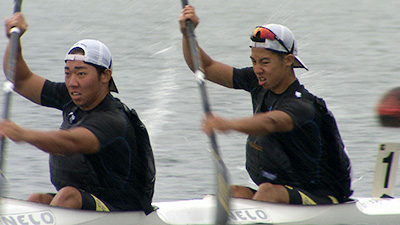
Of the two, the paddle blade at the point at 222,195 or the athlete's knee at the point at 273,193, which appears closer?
the paddle blade at the point at 222,195

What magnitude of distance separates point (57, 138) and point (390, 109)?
203 cm

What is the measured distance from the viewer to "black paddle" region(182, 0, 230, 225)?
14.6 ft

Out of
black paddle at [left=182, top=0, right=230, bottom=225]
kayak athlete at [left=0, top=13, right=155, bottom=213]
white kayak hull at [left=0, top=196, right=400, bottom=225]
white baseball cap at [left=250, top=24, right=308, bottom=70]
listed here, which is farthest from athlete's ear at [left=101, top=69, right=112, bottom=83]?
white baseball cap at [left=250, top=24, right=308, bottom=70]

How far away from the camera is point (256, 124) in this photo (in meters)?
4.51

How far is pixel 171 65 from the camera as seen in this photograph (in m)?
10.0

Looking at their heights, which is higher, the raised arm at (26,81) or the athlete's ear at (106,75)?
the athlete's ear at (106,75)

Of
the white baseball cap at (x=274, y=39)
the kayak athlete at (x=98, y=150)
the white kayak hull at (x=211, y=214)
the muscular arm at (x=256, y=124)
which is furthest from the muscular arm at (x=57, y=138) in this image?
the white baseball cap at (x=274, y=39)

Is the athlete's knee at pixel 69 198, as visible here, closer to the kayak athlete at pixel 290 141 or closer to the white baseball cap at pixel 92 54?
the white baseball cap at pixel 92 54

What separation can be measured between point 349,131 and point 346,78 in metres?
2.02

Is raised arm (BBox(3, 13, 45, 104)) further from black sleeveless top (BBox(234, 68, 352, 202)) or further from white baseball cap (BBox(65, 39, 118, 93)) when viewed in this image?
black sleeveless top (BBox(234, 68, 352, 202))

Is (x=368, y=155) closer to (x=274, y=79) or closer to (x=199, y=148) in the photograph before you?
(x=199, y=148)

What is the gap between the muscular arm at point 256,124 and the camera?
4477mm

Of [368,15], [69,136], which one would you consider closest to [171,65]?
[368,15]

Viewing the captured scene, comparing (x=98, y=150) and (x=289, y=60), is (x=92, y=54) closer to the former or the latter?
(x=98, y=150)
